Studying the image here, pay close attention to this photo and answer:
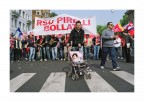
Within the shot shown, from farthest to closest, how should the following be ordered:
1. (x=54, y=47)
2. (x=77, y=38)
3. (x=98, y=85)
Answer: (x=54, y=47)
(x=77, y=38)
(x=98, y=85)

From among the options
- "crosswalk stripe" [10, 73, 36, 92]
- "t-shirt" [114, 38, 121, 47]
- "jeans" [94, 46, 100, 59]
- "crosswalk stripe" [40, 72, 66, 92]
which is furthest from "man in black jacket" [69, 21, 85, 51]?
"jeans" [94, 46, 100, 59]

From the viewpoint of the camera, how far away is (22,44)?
40.4 ft

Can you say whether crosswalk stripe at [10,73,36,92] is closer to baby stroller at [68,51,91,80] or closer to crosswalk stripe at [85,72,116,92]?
baby stroller at [68,51,91,80]

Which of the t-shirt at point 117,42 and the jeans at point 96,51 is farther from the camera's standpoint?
the jeans at point 96,51

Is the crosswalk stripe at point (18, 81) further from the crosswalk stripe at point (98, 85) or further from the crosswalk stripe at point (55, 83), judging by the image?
the crosswalk stripe at point (98, 85)

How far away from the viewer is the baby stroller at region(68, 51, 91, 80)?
691cm

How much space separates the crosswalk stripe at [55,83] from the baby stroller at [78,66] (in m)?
0.28

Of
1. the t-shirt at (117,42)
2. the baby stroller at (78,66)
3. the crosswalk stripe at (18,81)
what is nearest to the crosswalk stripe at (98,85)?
the baby stroller at (78,66)

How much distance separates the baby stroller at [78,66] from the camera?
22.7 feet

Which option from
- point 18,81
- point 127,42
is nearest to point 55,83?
point 18,81

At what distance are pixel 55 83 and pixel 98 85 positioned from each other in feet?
2.75

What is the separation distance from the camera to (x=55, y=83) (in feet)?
20.8

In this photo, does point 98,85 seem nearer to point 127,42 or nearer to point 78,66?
point 78,66

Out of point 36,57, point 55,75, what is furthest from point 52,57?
point 55,75
